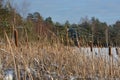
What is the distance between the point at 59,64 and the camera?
550 cm

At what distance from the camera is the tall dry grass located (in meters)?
4.99

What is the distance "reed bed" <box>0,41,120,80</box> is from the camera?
4949mm

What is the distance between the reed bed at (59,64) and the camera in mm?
4949

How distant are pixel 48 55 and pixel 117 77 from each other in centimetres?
137

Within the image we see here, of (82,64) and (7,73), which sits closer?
(7,73)

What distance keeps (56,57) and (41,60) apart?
52 centimetres

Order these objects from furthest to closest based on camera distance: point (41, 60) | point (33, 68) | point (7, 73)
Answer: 1. point (41, 60)
2. point (33, 68)
3. point (7, 73)

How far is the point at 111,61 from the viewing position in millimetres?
5824

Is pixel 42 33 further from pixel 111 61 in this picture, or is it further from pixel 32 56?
pixel 111 61

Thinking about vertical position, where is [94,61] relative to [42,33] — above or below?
below

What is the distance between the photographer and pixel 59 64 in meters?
5.50

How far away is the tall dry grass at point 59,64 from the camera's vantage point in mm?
4993

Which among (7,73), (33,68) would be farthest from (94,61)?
(7,73)

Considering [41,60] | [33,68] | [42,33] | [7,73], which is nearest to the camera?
[7,73]
